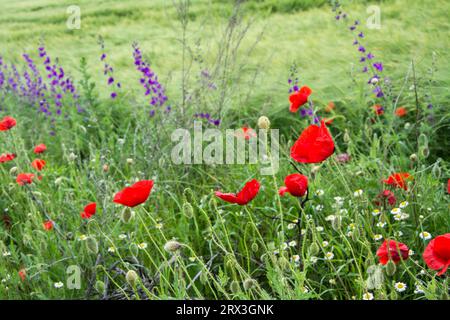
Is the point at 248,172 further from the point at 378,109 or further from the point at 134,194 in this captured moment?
the point at 134,194

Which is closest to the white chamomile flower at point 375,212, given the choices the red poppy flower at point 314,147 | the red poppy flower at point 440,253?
the red poppy flower at point 314,147

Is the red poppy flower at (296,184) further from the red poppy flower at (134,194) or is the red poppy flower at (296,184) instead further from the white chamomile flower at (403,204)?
the white chamomile flower at (403,204)

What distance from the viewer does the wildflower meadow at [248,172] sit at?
62.5 inches

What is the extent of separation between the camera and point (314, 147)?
1.36 meters

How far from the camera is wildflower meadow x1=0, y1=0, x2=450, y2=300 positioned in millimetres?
1587

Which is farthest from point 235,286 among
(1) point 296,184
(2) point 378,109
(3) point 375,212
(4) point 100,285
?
(2) point 378,109

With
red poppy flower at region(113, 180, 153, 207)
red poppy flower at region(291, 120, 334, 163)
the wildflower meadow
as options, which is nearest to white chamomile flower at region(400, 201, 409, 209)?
the wildflower meadow

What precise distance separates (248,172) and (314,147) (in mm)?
1022

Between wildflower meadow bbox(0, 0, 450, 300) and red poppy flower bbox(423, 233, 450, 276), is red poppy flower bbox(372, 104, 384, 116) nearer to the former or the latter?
wildflower meadow bbox(0, 0, 450, 300)

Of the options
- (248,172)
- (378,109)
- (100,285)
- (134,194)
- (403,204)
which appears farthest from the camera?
(378,109)
